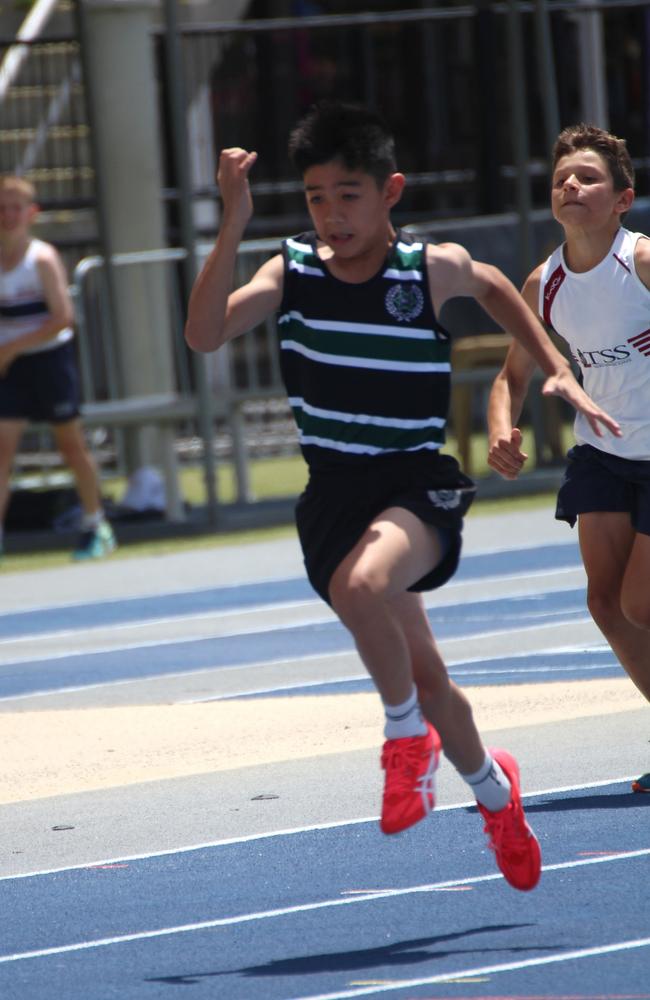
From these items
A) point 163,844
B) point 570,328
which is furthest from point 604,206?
point 163,844

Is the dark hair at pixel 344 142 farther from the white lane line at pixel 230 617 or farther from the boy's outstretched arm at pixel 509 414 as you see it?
the white lane line at pixel 230 617

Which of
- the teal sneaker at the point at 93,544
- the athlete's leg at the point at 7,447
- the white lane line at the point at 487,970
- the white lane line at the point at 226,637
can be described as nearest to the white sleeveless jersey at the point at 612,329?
the white lane line at the point at 487,970

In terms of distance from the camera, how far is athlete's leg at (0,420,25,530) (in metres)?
13.0

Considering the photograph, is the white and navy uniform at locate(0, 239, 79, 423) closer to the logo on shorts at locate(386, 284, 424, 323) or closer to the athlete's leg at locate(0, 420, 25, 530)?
the athlete's leg at locate(0, 420, 25, 530)

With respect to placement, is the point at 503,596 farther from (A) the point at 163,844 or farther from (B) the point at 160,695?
(A) the point at 163,844

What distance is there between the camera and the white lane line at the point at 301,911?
4.87 m

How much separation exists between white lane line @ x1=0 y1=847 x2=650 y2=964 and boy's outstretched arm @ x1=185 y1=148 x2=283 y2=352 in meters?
1.38

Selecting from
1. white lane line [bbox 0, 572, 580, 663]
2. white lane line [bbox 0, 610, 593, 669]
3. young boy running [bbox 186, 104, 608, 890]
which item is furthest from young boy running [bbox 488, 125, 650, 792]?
white lane line [bbox 0, 572, 580, 663]

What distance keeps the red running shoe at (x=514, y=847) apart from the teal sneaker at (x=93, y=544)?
8608mm

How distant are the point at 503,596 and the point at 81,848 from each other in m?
5.29

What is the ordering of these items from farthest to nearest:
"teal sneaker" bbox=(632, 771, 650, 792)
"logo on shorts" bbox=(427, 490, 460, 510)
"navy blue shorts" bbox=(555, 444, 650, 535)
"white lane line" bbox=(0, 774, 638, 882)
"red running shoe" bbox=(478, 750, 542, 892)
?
"teal sneaker" bbox=(632, 771, 650, 792), "navy blue shorts" bbox=(555, 444, 650, 535), "white lane line" bbox=(0, 774, 638, 882), "logo on shorts" bbox=(427, 490, 460, 510), "red running shoe" bbox=(478, 750, 542, 892)

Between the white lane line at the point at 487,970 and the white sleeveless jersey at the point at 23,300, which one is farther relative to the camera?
the white sleeveless jersey at the point at 23,300

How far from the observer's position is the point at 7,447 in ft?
43.1

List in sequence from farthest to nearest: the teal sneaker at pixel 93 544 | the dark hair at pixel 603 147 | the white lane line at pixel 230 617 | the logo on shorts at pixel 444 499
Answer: the teal sneaker at pixel 93 544
the white lane line at pixel 230 617
the dark hair at pixel 603 147
the logo on shorts at pixel 444 499
